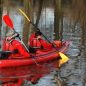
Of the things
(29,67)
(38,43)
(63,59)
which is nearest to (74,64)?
(63,59)

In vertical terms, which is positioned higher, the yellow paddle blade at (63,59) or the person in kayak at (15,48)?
the person in kayak at (15,48)

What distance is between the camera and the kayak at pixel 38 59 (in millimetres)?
19130

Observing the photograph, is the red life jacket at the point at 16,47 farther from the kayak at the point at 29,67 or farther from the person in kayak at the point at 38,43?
the person in kayak at the point at 38,43

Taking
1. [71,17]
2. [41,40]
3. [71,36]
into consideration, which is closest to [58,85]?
[41,40]

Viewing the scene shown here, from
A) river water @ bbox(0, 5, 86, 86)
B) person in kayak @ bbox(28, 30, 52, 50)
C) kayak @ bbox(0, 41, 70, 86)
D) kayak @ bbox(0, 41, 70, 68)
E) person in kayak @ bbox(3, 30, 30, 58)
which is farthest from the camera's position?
person in kayak @ bbox(28, 30, 52, 50)

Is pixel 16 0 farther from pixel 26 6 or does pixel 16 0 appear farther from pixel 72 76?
pixel 72 76

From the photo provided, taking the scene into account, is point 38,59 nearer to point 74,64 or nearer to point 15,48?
point 15,48

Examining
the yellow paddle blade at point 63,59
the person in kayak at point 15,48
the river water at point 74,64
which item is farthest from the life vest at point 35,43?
the person in kayak at point 15,48

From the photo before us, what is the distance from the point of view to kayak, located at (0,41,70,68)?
19130mm

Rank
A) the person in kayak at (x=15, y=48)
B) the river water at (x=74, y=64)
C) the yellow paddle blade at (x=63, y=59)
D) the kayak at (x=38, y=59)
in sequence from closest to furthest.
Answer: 1. the river water at (x=74, y=64)
2. the kayak at (x=38, y=59)
3. the person in kayak at (x=15, y=48)
4. the yellow paddle blade at (x=63, y=59)

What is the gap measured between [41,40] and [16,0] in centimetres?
2727

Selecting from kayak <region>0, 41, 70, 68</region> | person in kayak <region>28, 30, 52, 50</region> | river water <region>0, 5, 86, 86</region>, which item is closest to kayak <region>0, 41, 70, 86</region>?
kayak <region>0, 41, 70, 68</region>

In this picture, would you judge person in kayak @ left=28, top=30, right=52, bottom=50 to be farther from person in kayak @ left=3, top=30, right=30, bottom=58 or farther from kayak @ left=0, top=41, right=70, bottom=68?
person in kayak @ left=3, top=30, right=30, bottom=58

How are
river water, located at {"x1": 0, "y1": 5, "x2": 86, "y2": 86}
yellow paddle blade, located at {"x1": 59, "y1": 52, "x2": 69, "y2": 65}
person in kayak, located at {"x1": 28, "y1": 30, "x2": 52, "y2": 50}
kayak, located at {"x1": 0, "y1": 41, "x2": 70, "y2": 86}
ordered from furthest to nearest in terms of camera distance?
person in kayak, located at {"x1": 28, "y1": 30, "x2": 52, "y2": 50} < yellow paddle blade, located at {"x1": 59, "y1": 52, "x2": 69, "y2": 65} < kayak, located at {"x1": 0, "y1": 41, "x2": 70, "y2": 86} < river water, located at {"x1": 0, "y1": 5, "x2": 86, "y2": 86}
